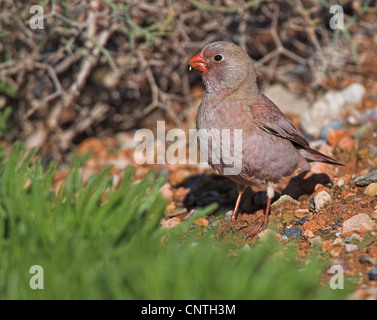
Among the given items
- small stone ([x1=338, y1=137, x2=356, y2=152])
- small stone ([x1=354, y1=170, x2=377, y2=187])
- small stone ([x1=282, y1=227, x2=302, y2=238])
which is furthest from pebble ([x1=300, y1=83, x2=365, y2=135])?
small stone ([x1=282, y1=227, x2=302, y2=238])

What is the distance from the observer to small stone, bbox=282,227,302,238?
11.9ft

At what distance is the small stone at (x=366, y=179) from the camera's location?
13.2 feet

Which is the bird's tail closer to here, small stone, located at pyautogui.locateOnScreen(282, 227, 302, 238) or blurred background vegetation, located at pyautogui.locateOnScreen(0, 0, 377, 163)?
small stone, located at pyautogui.locateOnScreen(282, 227, 302, 238)

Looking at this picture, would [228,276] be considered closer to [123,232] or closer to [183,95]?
[123,232]

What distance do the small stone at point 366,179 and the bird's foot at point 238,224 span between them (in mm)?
849

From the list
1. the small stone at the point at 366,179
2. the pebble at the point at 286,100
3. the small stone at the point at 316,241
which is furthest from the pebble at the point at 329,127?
the small stone at the point at 316,241

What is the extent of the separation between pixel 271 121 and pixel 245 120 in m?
0.21

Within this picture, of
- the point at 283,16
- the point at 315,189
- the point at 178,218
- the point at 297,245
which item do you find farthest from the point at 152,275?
the point at 283,16

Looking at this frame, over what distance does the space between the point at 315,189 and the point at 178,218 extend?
1054mm

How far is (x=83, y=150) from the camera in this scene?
242 inches

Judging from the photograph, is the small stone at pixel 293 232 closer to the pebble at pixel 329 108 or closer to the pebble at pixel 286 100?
the pebble at pixel 329 108

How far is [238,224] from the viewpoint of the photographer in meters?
4.06

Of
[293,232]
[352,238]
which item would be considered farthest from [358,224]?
[293,232]

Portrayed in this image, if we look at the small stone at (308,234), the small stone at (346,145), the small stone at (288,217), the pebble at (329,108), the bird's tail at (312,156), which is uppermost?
the pebble at (329,108)
